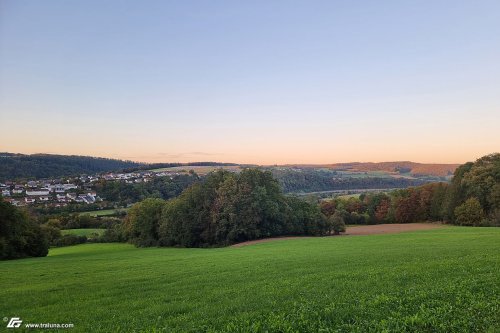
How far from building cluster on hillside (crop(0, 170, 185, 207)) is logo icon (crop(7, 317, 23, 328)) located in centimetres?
11464

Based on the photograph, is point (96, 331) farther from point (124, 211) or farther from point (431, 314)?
point (124, 211)

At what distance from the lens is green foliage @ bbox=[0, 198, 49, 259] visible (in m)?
47.4

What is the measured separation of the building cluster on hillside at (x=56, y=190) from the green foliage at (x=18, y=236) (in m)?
67.1

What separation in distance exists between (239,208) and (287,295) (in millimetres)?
55388

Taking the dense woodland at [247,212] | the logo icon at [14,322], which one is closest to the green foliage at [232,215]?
the dense woodland at [247,212]

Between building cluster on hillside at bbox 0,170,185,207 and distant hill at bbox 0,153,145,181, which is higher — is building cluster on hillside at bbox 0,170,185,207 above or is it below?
below

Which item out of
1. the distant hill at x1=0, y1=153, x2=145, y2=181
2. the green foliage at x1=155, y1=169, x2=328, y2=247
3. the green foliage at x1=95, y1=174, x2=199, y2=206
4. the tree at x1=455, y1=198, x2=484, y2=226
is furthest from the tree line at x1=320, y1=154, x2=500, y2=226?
the distant hill at x1=0, y1=153, x2=145, y2=181

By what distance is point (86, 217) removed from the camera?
104 metres

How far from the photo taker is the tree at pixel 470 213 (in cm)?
6975

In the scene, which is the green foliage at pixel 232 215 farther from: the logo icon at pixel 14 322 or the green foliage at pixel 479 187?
the logo icon at pixel 14 322

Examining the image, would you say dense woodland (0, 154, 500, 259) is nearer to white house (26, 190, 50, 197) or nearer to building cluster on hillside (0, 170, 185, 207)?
building cluster on hillside (0, 170, 185, 207)

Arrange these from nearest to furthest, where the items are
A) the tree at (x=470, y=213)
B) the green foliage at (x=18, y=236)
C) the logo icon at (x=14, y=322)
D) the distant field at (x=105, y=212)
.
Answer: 1. the logo icon at (x=14, y=322)
2. the green foliage at (x=18, y=236)
3. the tree at (x=470, y=213)
4. the distant field at (x=105, y=212)

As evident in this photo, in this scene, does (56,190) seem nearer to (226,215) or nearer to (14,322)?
(226,215)

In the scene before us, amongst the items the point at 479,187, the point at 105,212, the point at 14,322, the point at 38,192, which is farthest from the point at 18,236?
the point at 38,192
